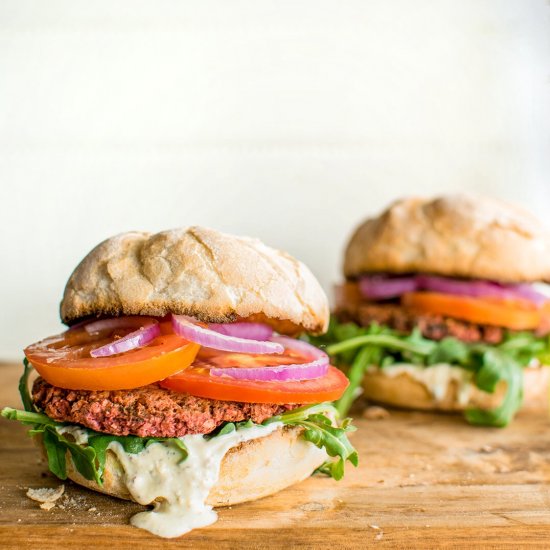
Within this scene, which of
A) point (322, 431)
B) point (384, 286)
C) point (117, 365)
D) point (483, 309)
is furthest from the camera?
point (384, 286)

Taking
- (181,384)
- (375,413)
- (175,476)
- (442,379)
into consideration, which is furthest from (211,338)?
(442,379)

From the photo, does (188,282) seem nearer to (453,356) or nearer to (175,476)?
(175,476)

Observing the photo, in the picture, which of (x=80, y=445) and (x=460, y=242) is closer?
(x=80, y=445)

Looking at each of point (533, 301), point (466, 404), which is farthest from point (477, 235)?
point (466, 404)

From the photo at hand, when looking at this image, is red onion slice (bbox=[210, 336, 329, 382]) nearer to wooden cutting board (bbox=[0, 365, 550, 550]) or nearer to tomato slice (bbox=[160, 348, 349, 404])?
tomato slice (bbox=[160, 348, 349, 404])

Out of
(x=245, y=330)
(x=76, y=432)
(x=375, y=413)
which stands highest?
(x=245, y=330)

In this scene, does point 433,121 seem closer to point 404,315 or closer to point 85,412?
point 404,315

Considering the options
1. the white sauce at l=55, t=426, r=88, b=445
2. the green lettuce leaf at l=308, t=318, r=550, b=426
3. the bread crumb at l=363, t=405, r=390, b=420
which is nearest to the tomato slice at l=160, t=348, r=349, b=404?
the white sauce at l=55, t=426, r=88, b=445
